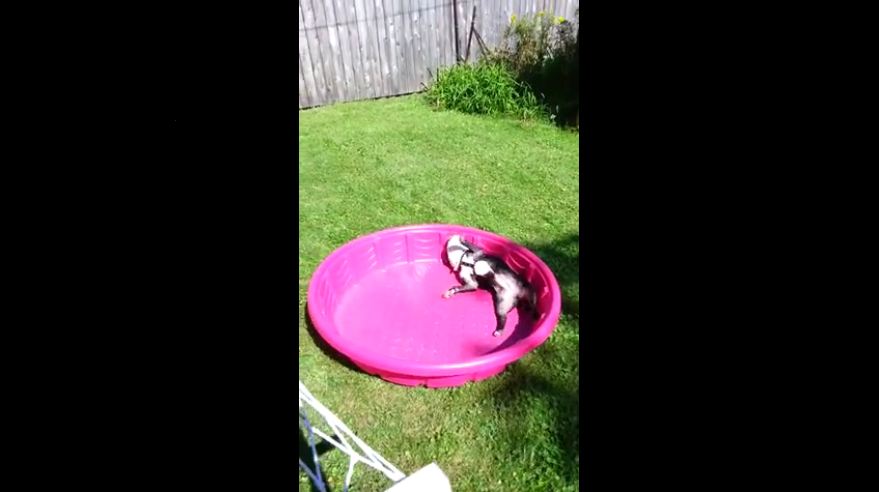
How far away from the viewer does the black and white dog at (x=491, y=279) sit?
3.52m

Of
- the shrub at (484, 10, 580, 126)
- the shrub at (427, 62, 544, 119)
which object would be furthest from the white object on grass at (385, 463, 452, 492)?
the shrub at (427, 62, 544, 119)

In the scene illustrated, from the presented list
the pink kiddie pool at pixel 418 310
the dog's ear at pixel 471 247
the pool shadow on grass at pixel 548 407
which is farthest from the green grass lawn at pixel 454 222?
the dog's ear at pixel 471 247

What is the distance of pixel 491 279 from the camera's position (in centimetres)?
362

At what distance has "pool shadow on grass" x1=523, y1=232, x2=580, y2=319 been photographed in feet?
11.4

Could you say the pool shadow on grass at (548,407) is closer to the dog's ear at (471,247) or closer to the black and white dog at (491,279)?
the black and white dog at (491,279)

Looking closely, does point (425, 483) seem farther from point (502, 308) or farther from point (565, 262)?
point (565, 262)

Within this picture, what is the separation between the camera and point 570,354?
3.05m

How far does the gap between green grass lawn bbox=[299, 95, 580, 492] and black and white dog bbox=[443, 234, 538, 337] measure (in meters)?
0.28

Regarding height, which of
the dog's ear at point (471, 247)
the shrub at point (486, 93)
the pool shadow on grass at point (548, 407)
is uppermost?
the shrub at point (486, 93)

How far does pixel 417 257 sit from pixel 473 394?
5.11 ft

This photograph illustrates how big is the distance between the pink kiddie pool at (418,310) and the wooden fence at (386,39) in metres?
4.21

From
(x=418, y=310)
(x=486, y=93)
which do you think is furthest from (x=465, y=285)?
(x=486, y=93)
